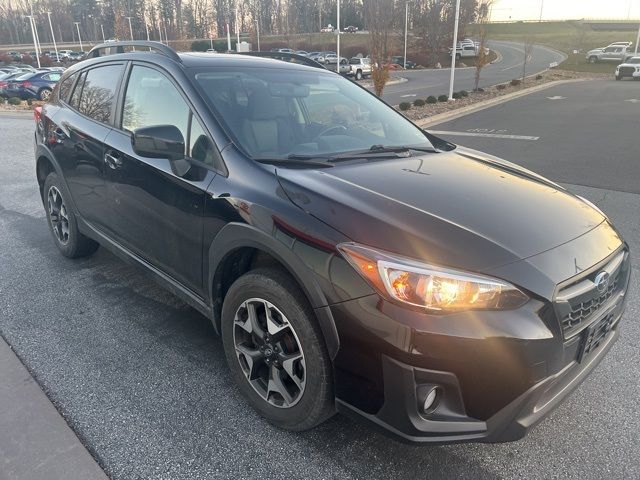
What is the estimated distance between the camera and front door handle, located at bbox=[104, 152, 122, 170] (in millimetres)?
3371

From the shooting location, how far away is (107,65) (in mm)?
3844

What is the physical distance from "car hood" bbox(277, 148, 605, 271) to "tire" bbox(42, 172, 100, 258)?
269 centimetres

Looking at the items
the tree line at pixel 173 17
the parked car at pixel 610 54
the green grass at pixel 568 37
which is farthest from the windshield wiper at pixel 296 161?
the tree line at pixel 173 17

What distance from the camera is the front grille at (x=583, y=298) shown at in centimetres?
195

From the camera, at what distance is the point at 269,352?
7.89ft

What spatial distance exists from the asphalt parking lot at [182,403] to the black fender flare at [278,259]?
61 centimetres

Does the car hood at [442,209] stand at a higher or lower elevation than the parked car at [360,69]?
higher

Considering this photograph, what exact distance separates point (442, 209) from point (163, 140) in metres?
1.58

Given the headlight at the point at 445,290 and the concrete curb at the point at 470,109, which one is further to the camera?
the concrete curb at the point at 470,109

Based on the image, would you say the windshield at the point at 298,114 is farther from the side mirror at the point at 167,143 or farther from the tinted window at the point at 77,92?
the tinted window at the point at 77,92

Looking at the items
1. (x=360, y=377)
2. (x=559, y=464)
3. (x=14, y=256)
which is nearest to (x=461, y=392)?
(x=360, y=377)

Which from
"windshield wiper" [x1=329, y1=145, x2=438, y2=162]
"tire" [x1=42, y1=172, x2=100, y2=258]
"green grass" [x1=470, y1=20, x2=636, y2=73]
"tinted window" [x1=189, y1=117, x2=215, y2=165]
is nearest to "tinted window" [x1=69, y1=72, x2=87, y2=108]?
"tire" [x1=42, y1=172, x2=100, y2=258]

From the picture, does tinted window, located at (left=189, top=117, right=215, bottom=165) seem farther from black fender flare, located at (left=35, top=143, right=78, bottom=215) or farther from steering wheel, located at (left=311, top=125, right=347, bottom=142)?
black fender flare, located at (left=35, top=143, right=78, bottom=215)

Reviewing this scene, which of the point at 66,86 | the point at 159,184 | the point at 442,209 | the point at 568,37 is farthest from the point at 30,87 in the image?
the point at 568,37
